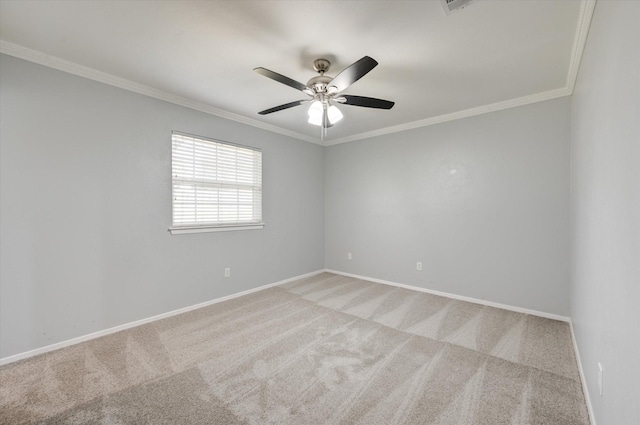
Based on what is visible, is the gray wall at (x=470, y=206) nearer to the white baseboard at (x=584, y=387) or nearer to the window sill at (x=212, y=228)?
the white baseboard at (x=584, y=387)

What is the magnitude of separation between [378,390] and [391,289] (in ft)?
7.69

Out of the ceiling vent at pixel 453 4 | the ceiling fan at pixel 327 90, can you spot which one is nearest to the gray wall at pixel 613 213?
the ceiling vent at pixel 453 4

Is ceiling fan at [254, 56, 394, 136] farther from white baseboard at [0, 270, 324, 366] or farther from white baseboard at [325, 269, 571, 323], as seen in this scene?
white baseboard at [325, 269, 571, 323]

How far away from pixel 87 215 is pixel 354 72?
2.74m

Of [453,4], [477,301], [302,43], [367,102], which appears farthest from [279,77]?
[477,301]

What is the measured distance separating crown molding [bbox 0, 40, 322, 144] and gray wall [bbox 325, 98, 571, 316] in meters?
2.18

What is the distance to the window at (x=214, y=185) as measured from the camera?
10.4 feet

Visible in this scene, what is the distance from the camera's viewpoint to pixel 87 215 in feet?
8.22

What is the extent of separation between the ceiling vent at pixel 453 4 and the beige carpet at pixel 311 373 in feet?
8.28

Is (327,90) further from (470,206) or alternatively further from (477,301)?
(477,301)

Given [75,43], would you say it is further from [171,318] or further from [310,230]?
[310,230]

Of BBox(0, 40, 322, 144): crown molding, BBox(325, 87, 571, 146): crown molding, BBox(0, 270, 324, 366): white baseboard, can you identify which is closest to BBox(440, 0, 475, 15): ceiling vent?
BBox(325, 87, 571, 146): crown molding

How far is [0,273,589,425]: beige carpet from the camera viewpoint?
161 centimetres

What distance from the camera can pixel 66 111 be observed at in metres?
2.39
